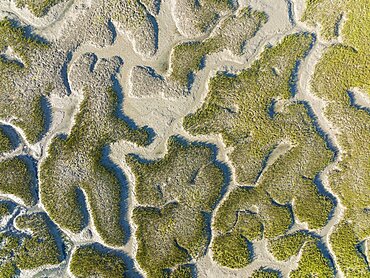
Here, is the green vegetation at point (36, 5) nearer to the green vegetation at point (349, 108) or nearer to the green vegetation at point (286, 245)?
the green vegetation at point (349, 108)

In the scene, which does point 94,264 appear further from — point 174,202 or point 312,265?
point 312,265

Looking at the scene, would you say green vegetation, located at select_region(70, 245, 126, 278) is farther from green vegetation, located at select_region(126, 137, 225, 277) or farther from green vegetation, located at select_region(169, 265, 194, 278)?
green vegetation, located at select_region(169, 265, 194, 278)

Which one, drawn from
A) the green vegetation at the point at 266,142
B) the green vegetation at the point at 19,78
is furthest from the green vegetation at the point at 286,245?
the green vegetation at the point at 19,78

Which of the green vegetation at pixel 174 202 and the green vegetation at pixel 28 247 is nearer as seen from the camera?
the green vegetation at pixel 28 247

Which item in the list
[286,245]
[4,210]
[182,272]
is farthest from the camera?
[286,245]

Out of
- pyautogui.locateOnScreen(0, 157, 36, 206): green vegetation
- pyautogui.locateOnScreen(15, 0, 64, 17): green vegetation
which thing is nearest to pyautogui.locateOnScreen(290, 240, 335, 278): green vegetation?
pyautogui.locateOnScreen(0, 157, 36, 206): green vegetation

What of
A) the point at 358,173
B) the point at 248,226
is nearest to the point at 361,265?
the point at 358,173

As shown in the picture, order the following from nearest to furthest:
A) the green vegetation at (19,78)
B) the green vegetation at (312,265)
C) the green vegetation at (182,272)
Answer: the green vegetation at (19,78) < the green vegetation at (182,272) < the green vegetation at (312,265)

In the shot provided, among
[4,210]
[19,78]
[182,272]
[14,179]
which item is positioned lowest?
[4,210]

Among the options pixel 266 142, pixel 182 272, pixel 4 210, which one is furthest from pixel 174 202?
pixel 4 210
